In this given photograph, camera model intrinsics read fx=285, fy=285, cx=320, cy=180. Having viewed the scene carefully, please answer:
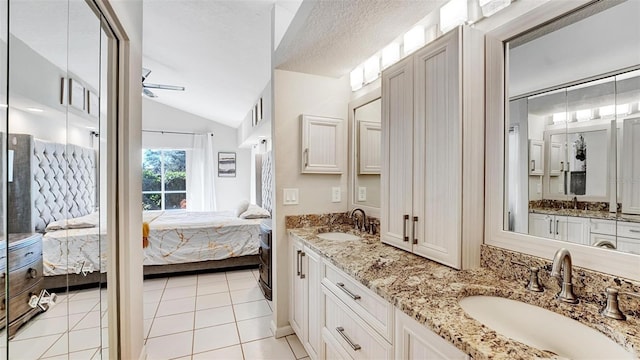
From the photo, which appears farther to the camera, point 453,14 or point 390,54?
point 390,54

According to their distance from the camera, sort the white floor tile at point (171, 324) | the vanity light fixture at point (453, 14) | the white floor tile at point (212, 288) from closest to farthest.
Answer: the vanity light fixture at point (453, 14) < the white floor tile at point (171, 324) < the white floor tile at point (212, 288)

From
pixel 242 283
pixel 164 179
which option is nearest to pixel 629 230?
pixel 242 283

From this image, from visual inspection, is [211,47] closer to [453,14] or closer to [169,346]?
[453,14]

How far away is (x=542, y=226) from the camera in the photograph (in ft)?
3.79

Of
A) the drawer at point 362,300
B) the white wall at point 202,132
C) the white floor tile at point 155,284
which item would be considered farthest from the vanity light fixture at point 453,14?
the white wall at point 202,132

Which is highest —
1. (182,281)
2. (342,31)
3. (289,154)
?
(342,31)

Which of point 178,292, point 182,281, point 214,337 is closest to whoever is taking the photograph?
point 214,337

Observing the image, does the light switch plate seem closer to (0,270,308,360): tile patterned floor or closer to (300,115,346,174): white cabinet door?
(300,115,346,174): white cabinet door

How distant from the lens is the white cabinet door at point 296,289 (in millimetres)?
2035

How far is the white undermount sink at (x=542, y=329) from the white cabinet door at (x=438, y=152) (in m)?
0.26

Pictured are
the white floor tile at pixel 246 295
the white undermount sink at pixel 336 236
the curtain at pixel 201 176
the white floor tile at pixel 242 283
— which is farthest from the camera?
the curtain at pixel 201 176

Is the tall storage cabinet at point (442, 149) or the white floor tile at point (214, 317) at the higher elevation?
the tall storage cabinet at point (442, 149)

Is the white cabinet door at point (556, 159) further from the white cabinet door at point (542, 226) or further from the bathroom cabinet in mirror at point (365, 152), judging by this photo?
the bathroom cabinet in mirror at point (365, 152)

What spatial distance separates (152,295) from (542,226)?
360cm
